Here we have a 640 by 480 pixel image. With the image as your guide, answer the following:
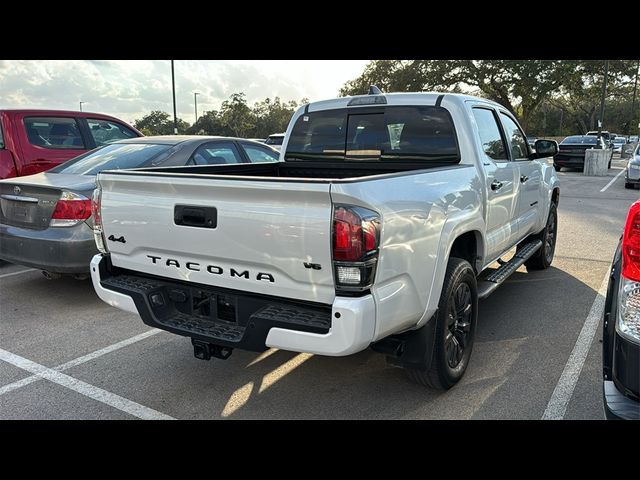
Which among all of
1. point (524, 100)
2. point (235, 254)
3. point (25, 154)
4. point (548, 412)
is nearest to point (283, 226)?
point (235, 254)

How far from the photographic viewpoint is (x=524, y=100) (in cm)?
3559

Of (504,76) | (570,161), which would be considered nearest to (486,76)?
(504,76)

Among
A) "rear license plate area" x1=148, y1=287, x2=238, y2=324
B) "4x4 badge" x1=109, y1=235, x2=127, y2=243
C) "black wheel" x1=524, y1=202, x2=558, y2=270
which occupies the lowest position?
"black wheel" x1=524, y1=202, x2=558, y2=270

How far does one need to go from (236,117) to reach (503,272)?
203ft

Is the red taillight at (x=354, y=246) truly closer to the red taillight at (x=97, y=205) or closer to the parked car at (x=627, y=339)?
the parked car at (x=627, y=339)

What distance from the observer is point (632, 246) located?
211 centimetres

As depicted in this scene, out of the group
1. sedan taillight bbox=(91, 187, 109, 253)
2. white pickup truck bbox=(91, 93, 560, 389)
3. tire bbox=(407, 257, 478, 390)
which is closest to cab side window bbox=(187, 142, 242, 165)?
white pickup truck bbox=(91, 93, 560, 389)

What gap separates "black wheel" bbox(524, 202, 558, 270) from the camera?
6.16 metres

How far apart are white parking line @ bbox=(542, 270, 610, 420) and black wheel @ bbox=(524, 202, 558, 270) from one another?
45.1 inches

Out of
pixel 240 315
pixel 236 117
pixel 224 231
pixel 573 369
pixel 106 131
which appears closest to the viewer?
pixel 224 231

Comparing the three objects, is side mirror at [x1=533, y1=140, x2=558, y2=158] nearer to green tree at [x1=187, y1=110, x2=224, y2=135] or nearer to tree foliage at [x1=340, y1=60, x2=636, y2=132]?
tree foliage at [x1=340, y1=60, x2=636, y2=132]

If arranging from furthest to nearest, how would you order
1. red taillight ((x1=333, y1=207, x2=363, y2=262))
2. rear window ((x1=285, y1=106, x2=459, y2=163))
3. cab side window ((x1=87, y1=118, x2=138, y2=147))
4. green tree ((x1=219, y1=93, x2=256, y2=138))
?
green tree ((x1=219, y1=93, x2=256, y2=138)) < cab side window ((x1=87, y1=118, x2=138, y2=147)) < rear window ((x1=285, y1=106, x2=459, y2=163)) < red taillight ((x1=333, y1=207, x2=363, y2=262))

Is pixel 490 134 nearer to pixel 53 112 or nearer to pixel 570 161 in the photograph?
pixel 53 112
